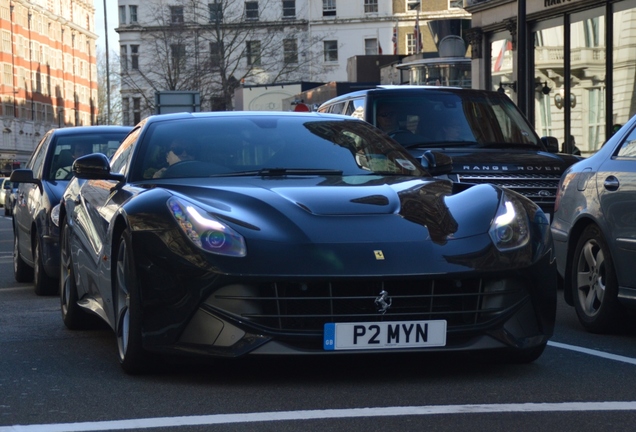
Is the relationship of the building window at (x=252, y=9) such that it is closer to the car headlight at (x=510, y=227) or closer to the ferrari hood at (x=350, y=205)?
the ferrari hood at (x=350, y=205)

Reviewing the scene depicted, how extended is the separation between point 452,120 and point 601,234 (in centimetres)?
521

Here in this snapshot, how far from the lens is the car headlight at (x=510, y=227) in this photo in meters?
5.78

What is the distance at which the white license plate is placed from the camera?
18.0 ft

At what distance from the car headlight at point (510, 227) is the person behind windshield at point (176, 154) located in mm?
1806

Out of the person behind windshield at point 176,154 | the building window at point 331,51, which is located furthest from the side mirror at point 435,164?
the building window at point 331,51

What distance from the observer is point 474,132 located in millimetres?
12703

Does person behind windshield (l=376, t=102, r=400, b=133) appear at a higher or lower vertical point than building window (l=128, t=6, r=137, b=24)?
lower

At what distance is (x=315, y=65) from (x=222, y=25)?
25.5m

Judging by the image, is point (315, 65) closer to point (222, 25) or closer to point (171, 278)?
point (222, 25)

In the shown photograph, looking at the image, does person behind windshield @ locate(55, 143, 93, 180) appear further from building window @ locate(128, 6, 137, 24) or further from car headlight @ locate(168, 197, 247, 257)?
building window @ locate(128, 6, 137, 24)

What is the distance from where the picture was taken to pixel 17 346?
7.25 metres

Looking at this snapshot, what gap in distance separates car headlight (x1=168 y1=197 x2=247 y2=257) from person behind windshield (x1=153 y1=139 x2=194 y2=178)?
3.53 feet

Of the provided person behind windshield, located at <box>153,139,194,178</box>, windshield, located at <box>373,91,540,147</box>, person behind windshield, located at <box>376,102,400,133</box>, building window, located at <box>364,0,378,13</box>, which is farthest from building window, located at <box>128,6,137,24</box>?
person behind windshield, located at <box>153,139,194,178</box>

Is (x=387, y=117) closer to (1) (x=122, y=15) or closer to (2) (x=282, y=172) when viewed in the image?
(2) (x=282, y=172)
